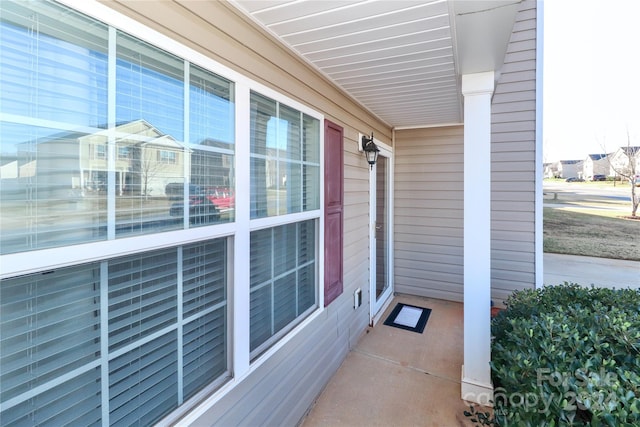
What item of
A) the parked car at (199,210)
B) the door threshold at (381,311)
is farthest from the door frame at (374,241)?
the parked car at (199,210)

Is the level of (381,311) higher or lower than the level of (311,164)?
lower

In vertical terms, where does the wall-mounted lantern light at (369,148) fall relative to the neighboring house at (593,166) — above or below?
below

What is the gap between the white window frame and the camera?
3.08 ft

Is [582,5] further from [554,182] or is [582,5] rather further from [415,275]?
[554,182]

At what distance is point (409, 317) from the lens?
407 cm

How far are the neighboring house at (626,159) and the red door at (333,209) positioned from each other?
11.7 meters

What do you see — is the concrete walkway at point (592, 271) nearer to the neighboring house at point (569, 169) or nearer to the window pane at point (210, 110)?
the window pane at point (210, 110)

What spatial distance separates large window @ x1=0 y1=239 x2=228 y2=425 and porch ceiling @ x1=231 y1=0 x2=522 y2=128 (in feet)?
4.12

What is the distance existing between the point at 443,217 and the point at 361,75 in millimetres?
2868

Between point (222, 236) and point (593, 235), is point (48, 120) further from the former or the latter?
point (593, 235)

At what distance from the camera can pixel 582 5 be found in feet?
22.9

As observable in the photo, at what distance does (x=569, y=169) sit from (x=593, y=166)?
12.2 feet

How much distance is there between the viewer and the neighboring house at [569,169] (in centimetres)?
1742

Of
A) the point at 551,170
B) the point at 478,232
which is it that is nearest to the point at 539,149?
the point at 478,232
